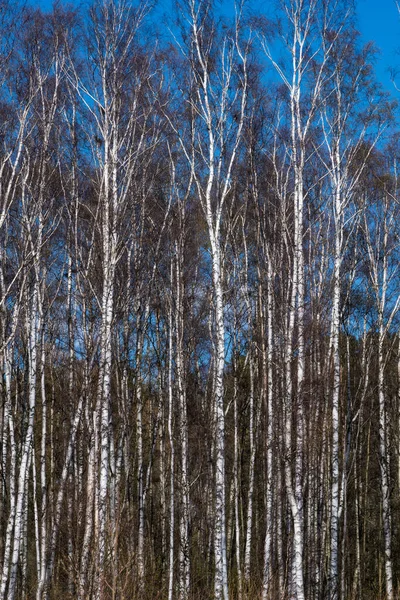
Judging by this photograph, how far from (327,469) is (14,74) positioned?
1002 cm

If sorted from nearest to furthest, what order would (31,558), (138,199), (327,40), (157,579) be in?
(327,40), (157,579), (138,199), (31,558)

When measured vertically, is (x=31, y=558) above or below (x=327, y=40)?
below

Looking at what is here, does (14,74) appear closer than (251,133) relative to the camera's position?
Yes

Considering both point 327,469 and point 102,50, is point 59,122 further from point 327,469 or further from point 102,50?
point 327,469

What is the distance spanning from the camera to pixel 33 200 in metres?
13.1

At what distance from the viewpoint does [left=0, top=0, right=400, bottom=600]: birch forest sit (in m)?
12.1

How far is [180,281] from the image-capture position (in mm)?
15625

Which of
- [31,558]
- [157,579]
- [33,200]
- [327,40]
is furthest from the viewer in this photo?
[31,558]

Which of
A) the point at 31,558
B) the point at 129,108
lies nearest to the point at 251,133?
the point at 129,108

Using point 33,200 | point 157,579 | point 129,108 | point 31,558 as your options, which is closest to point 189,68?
point 129,108

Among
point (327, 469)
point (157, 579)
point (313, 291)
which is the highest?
point (313, 291)

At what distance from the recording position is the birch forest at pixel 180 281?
12117mm

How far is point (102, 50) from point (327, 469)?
9.55 meters

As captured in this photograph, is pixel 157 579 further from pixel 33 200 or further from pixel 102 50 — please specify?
pixel 102 50
